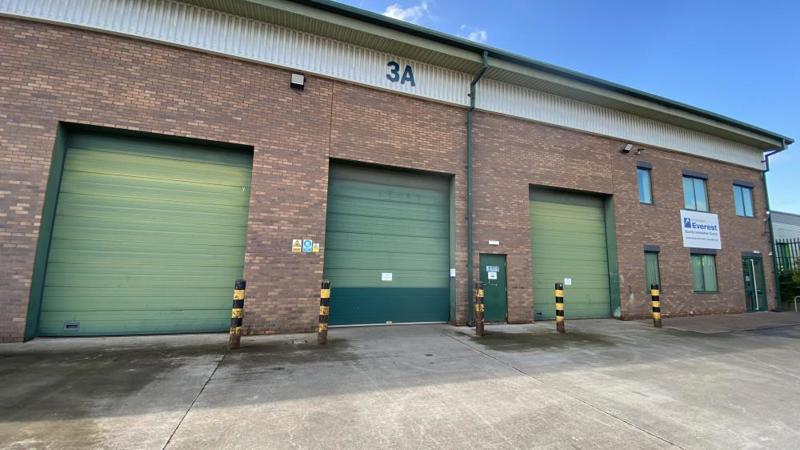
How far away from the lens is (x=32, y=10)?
693cm

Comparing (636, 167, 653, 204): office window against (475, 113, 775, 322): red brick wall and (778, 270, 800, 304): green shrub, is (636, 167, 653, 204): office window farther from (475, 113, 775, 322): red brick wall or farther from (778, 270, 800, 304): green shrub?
(778, 270, 800, 304): green shrub

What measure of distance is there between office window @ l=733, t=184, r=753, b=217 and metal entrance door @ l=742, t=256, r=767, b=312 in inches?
79.9

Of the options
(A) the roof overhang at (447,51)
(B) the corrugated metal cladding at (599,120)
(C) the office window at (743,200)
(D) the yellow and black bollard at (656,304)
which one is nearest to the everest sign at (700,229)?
(C) the office window at (743,200)

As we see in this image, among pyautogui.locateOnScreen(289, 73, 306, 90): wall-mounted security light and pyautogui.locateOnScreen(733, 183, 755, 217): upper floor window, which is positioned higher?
pyautogui.locateOnScreen(289, 73, 306, 90): wall-mounted security light

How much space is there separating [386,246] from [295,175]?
2.94m

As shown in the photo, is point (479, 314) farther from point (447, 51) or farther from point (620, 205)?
point (620, 205)

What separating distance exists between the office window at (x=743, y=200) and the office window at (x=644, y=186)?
5405mm

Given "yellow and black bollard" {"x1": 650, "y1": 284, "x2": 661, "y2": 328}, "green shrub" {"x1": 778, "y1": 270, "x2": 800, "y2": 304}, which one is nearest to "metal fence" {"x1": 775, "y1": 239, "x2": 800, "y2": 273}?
"green shrub" {"x1": 778, "y1": 270, "x2": 800, "y2": 304}

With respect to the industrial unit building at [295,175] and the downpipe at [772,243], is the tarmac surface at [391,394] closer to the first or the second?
the industrial unit building at [295,175]

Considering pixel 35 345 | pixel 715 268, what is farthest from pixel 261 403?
pixel 715 268

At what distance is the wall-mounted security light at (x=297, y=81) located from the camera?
839 centimetres

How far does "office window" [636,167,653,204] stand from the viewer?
12.6m

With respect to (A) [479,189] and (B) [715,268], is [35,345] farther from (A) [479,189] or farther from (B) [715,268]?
(B) [715,268]

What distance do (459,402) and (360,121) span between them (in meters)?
7.08
